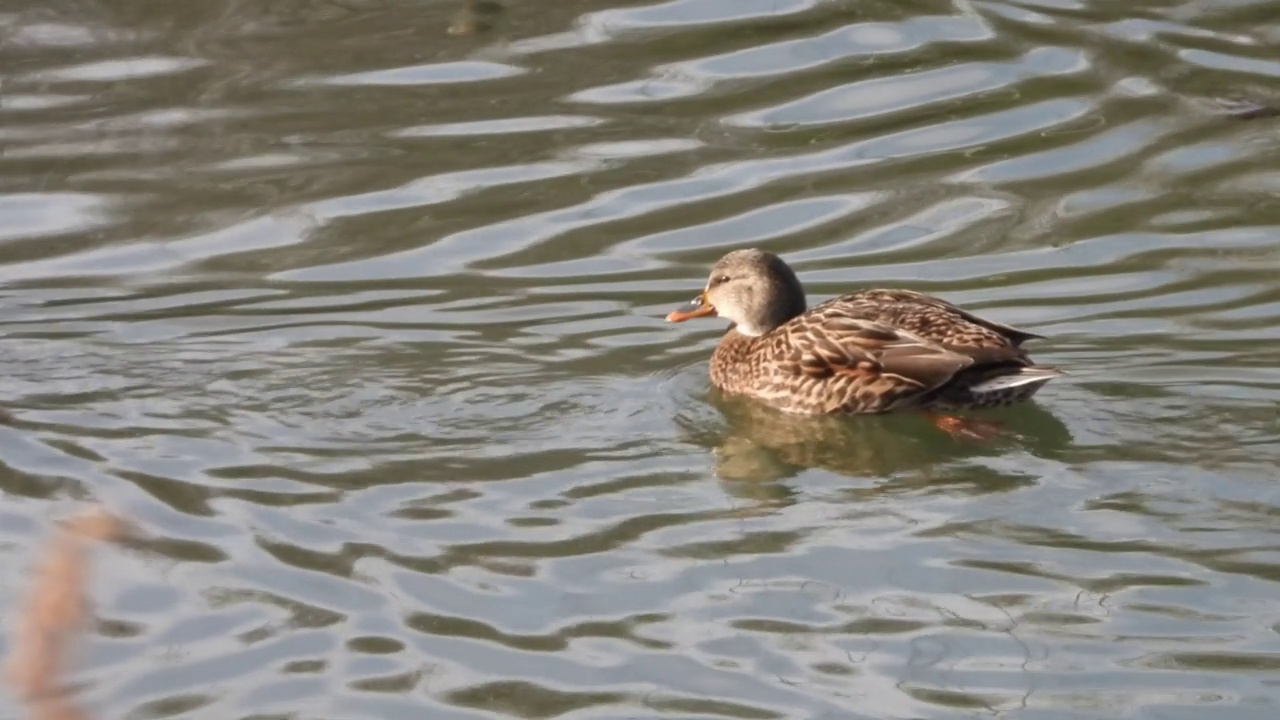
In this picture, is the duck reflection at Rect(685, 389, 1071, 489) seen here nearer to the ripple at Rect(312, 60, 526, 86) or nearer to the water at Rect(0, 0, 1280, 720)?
the water at Rect(0, 0, 1280, 720)

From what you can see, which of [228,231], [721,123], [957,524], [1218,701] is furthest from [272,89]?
[1218,701]

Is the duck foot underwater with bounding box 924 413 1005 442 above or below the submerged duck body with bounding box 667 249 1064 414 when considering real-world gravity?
below

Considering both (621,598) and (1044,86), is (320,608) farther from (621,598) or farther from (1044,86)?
(1044,86)

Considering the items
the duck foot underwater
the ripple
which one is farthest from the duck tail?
the ripple

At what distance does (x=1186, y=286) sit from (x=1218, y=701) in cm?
457

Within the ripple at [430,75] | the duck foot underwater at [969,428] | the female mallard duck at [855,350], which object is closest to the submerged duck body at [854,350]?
the female mallard duck at [855,350]

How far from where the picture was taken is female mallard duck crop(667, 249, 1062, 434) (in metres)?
7.88

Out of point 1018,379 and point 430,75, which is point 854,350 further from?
point 430,75

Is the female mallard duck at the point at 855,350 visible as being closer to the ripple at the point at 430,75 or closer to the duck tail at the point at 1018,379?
the duck tail at the point at 1018,379

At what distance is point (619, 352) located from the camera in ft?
28.9

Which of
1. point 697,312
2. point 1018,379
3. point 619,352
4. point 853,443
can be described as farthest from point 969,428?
point 619,352

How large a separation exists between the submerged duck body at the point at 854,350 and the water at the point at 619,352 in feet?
0.59

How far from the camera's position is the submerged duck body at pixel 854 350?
25.9ft

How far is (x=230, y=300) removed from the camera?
Answer: 375 inches
